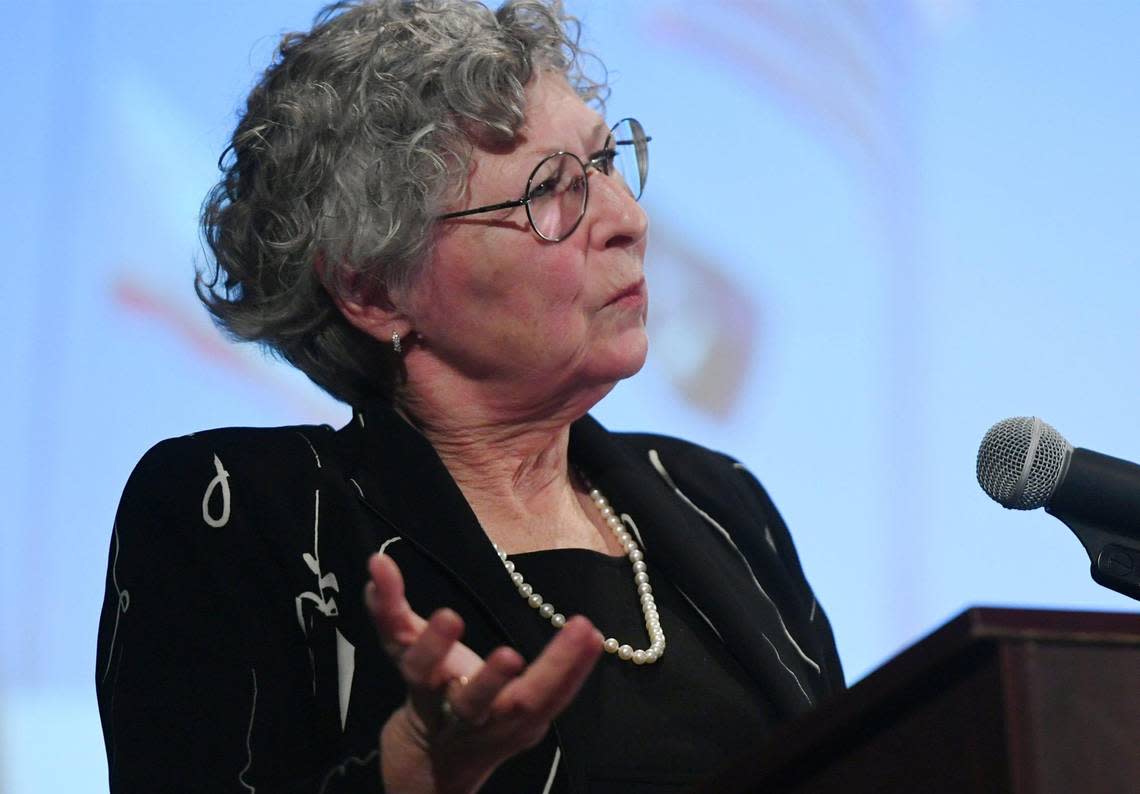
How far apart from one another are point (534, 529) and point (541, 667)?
740 mm

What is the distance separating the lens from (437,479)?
1513 mm

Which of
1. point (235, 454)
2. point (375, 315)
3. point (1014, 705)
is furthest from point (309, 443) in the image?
point (1014, 705)

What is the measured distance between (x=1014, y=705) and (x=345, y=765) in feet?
1.99

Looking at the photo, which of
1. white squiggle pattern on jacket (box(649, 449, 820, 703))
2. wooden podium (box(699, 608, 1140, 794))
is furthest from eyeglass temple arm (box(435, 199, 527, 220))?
wooden podium (box(699, 608, 1140, 794))

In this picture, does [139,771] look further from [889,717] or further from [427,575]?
[889,717]

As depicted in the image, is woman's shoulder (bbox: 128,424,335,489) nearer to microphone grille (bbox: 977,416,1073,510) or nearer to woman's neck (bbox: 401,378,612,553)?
woman's neck (bbox: 401,378,612,553)

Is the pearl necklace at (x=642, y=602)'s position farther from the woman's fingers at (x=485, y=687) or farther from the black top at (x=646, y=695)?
the woman's fingers at (x=485, y=687)

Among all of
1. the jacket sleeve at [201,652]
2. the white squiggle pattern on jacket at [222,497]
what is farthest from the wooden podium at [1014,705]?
the white squiggle pattern on jacket at [222,497]

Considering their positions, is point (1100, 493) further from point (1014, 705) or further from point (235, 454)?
point (235, 454)

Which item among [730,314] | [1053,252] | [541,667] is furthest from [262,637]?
[1053,252]

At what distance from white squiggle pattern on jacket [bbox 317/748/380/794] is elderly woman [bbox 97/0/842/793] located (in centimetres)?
2

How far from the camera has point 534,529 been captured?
5.34ft

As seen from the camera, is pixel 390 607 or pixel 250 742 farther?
pixel 250 742

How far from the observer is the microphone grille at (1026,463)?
3.42 ft
